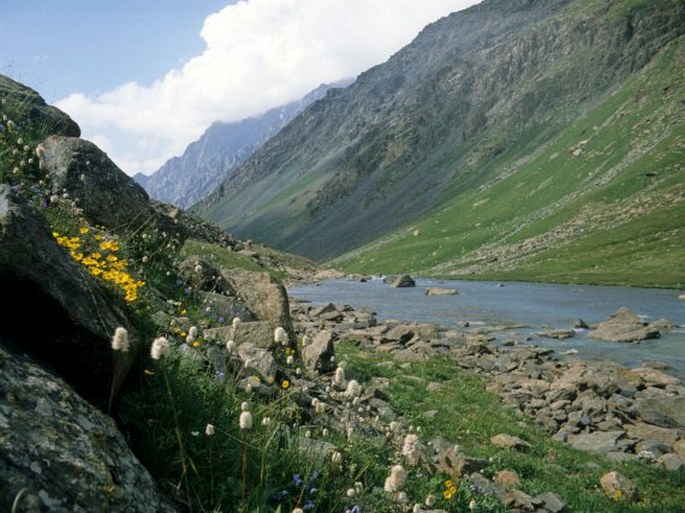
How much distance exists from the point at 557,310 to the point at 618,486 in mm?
43167

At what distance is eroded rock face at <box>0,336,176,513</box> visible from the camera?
3223mm

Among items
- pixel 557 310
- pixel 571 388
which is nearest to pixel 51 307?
pixel 571 388

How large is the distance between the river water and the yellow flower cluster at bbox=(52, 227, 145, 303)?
2678cm

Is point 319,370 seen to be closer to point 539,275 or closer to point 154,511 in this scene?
point 154,511

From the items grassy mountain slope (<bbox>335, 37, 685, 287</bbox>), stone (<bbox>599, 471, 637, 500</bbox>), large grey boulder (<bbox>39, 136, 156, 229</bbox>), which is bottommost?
grassy mountain slope (<bbox>335, 37, 685, 287</bbox>)

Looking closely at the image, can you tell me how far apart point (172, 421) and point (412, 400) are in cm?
1302

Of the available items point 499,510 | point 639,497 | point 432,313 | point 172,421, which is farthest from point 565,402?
point 432,313

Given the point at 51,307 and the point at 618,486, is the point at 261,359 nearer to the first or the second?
the point at 51,307

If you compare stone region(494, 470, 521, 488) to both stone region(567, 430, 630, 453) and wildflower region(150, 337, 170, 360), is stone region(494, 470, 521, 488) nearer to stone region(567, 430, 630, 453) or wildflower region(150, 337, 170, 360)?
stone region(567, 430, 630, 453)

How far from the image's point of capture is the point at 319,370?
16.3 metres

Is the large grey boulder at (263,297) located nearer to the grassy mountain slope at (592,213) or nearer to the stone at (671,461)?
the stone at (671,461)

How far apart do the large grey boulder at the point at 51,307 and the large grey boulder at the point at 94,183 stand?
28.1 feet

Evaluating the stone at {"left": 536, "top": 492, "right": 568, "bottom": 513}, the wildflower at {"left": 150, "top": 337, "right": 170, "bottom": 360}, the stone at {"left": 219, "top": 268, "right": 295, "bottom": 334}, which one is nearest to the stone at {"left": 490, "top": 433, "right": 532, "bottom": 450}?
the stone at {"left": 536, "top": 492, "right": 568, "bottom": 513}

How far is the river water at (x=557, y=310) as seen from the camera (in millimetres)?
32469
